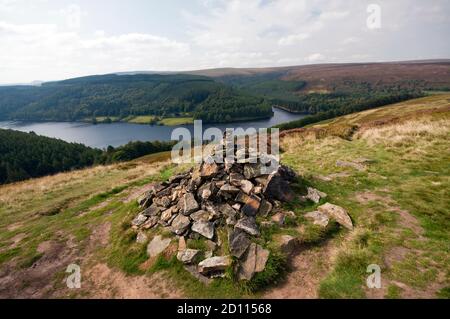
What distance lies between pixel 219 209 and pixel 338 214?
5.31 metres

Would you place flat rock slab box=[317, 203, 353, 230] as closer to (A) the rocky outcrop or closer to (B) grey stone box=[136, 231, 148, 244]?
(A) the rocky outcrop

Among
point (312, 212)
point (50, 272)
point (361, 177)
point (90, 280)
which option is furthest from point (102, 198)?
point (361, 177)

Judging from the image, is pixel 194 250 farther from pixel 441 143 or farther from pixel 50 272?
pixel 441 143

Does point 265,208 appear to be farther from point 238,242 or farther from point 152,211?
point 152,211

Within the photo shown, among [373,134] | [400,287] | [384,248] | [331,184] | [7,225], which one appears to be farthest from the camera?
[373,134]

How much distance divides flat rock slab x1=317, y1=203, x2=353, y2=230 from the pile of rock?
1680mm

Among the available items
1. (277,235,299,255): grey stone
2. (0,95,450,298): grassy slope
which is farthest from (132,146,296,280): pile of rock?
(277,235,299,255): grey stone

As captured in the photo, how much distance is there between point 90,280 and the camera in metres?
10.4

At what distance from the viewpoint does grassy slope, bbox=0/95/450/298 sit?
845 cm

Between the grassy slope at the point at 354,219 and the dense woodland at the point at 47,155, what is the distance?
58730 millimetres

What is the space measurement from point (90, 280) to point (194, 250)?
4422 mm

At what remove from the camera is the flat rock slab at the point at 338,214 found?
429 inches

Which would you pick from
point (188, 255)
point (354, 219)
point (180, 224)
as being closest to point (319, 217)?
point (354, 219)

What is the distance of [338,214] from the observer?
37.3ft
